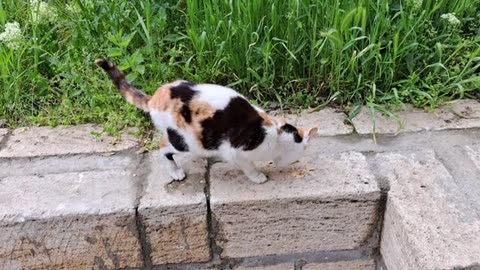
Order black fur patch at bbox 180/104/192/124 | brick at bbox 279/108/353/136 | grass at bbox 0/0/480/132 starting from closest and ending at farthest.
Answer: black fur patch at bbox 180/104/192/124 < brick at bbox 279/108/353/136 < grass at bbox 0/0/480/132

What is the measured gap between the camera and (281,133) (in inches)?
71.8

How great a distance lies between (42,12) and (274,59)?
1.09m

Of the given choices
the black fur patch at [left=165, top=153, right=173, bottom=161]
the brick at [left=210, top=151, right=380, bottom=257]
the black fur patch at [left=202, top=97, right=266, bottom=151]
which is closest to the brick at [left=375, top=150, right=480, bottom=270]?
the brick at [left=210, top=151, right=380, bottom=257]

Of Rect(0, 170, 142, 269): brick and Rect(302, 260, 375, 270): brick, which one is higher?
Rect(0, 170, 142, 269): brick

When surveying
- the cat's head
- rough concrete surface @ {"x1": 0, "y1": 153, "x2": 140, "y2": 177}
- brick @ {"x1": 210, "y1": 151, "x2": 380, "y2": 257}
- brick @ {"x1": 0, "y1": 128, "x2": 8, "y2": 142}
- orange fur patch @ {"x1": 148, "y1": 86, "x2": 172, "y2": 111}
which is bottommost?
brick @ {"x1": 210, "y1": 151, "x2": 380, "y2": 257}

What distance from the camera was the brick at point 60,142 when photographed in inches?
82.7

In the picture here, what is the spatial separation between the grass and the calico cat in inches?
17.7

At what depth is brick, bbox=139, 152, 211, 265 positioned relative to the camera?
1.85m

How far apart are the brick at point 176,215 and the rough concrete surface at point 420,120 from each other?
2.14ft

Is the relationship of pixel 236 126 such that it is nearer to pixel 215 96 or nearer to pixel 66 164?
pixel 215 96

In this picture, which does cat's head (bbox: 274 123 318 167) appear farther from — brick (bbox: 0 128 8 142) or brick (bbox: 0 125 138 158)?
brick (bbox: 0 128 8 142)

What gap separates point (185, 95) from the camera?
1.79 metres

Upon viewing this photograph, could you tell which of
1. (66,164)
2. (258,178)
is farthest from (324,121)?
(66,164)

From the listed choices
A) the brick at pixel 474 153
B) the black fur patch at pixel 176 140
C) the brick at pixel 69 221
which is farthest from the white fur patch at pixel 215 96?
the brick at pixel 474 153
